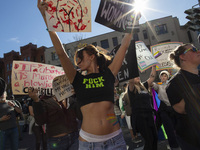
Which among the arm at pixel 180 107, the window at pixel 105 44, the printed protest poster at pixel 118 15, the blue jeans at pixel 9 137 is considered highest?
the window at pixel 105 44

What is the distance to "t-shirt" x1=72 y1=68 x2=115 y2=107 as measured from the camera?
167 cm

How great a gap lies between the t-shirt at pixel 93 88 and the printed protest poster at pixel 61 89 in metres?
1.14

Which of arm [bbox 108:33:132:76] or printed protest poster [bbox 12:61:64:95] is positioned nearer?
arm [bbox 108:33:132:76]

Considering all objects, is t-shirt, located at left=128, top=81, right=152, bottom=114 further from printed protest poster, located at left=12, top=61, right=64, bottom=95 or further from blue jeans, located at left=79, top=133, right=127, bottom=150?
blue jeans, located at left=79, top=133, right=127, bottom=150

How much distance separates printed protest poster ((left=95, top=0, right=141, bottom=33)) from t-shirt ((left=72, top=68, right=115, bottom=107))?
709mm

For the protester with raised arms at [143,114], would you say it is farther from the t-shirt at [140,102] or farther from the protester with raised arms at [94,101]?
the protester with raised arms at [94,101]

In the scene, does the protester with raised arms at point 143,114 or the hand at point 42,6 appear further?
the protester with raised arms at point 143,114

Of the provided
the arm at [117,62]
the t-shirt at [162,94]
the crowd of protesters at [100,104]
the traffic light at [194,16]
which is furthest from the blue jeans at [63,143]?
the traffic light at [194,16]

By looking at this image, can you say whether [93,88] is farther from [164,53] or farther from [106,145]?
[164,53]

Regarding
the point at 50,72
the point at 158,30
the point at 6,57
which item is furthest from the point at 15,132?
the point at 6,57

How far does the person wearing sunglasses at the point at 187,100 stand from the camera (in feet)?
5.72

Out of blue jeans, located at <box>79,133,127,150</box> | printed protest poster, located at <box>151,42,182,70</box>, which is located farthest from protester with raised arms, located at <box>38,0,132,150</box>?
printed protest poster, located at <box>151,42,182,70</box>

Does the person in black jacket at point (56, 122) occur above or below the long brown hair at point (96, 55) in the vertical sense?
below

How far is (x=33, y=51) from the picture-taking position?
34438 millimetres
